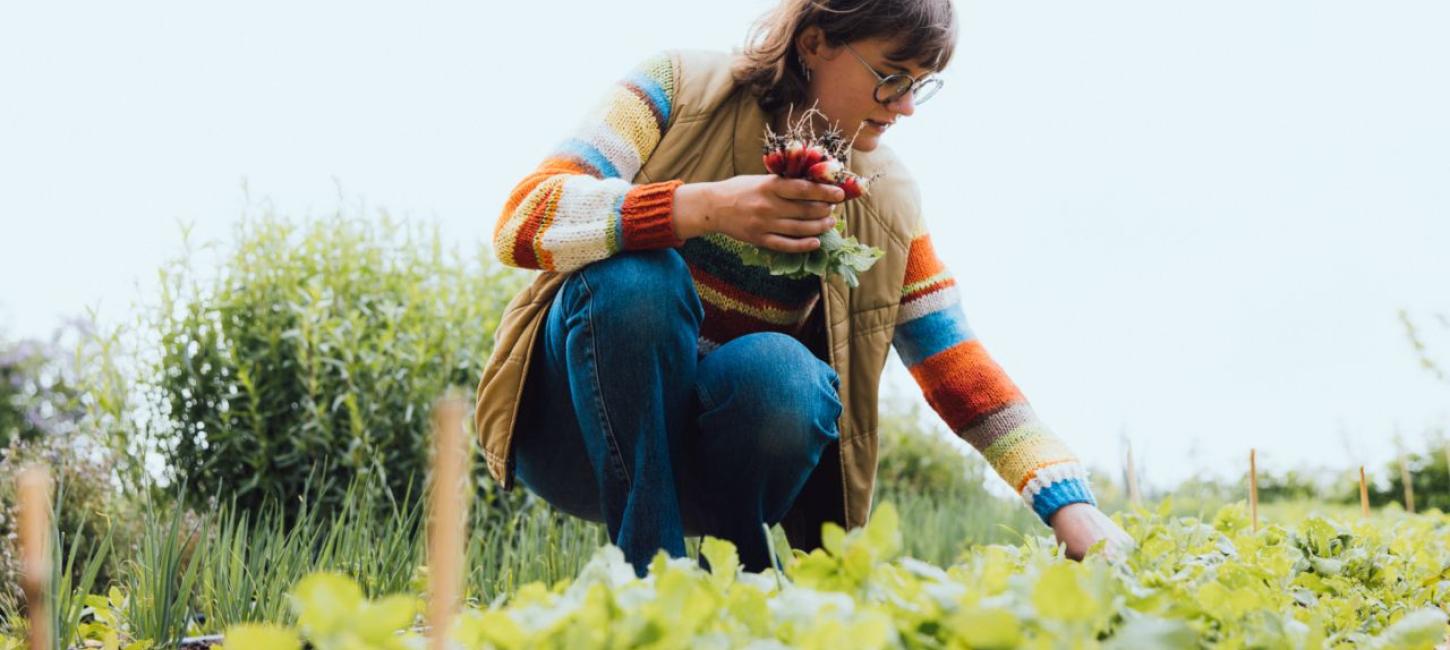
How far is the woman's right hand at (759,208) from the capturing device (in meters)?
1.54

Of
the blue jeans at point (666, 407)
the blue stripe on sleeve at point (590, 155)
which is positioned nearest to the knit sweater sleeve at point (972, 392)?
the blue jeans at point (666, 407)

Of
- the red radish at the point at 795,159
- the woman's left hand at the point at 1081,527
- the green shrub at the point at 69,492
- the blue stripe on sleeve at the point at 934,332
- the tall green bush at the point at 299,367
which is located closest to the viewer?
the red radish at the point at 795,159

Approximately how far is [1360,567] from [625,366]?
120 centimetres

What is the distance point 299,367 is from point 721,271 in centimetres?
206

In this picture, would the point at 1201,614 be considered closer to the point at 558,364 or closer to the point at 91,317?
the point at 558,364

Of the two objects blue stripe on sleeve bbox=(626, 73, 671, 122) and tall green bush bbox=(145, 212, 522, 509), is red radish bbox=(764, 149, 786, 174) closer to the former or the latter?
blue stripe on sleeve bbox=(626, 73, 671, 122)

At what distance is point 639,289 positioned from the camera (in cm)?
159

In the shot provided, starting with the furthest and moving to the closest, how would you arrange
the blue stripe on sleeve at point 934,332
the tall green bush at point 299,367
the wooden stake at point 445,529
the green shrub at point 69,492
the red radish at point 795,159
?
the tall green bush at point 299,367
the green shrub at point 69,492
the blue stripe on sleeve at point 934,332
the red radish at point 795,159
the wooden stake at point 445,529

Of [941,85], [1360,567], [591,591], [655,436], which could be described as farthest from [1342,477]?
[591,591]

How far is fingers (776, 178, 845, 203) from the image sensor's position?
60.4 inches

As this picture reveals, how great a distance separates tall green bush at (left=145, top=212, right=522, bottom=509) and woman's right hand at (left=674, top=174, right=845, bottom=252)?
6.63 ft

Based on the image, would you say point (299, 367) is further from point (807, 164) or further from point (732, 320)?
point (807, 164)

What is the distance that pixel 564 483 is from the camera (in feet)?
6.38

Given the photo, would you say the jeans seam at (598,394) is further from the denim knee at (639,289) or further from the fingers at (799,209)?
the fingers at (799,209)
